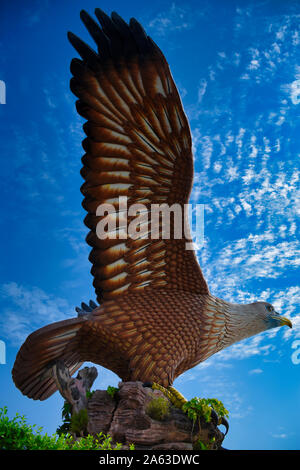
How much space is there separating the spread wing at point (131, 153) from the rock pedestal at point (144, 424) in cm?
109

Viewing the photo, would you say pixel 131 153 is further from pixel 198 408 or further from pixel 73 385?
pixel 198 408

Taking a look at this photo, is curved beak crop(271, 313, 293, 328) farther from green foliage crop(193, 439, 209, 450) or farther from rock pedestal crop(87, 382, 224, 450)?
green foliage crop(193, 439, 209, 450)

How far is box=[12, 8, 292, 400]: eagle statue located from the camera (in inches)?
142

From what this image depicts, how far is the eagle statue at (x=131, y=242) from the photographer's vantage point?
361 centimetres

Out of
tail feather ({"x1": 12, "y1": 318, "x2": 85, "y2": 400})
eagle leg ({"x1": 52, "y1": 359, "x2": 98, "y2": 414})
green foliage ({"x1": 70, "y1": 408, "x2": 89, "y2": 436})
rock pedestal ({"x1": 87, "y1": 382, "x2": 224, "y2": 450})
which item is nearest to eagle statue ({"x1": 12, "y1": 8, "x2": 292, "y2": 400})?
tail feather ({"x1": 12, "y1": 318, "x2": 85, "y2": 400})

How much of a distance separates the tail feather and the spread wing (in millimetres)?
570

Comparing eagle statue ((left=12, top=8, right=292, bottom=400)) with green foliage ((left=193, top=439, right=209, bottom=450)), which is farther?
eagle statue ((left=12, top=8, right=292, bottom=400))

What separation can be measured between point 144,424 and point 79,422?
0.61 metres

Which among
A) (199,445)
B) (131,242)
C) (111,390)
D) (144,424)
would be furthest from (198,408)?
(131,242)

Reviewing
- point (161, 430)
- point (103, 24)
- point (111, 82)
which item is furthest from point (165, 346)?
point (103, 24)

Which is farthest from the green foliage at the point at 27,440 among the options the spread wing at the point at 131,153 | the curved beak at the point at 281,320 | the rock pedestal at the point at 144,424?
the curved beak at the point at 281,320

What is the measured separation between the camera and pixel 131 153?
385 cm

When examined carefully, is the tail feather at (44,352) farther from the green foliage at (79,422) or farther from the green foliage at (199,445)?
the green foliage at (199,445)
